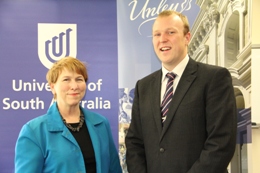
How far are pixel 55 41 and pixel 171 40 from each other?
1461 mm

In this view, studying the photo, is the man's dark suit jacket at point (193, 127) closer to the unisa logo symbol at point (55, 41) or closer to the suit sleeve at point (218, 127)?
the suit sleeve at point (218, 127)

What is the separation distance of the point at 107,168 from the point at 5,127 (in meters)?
1.34

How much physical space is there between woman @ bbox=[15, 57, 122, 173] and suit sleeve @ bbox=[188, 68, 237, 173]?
0.63 m

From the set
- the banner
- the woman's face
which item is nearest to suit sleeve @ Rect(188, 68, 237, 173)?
the woman's face

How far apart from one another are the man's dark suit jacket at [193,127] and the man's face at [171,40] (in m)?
0.11

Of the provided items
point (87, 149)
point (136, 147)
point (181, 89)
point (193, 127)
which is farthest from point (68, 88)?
point (193, 127)

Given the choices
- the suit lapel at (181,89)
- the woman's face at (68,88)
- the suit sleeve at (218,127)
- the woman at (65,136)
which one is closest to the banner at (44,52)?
the woman at (65,136)

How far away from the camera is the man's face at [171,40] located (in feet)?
7.18

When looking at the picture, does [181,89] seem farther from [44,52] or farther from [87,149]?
[44,52]

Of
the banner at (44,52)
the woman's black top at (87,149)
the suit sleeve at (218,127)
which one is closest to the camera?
the suit sleeve at (218,127)

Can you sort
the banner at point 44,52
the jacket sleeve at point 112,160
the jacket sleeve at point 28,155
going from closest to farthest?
1. the jacket sleeve at point 28,155
2. the jacket sleeve at point 112,160
3. the banner at point 44,52

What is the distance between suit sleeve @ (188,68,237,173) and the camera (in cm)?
193

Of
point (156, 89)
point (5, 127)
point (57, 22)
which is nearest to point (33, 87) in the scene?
point (5, 127)

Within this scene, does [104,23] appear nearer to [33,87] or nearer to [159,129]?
[33,87]
